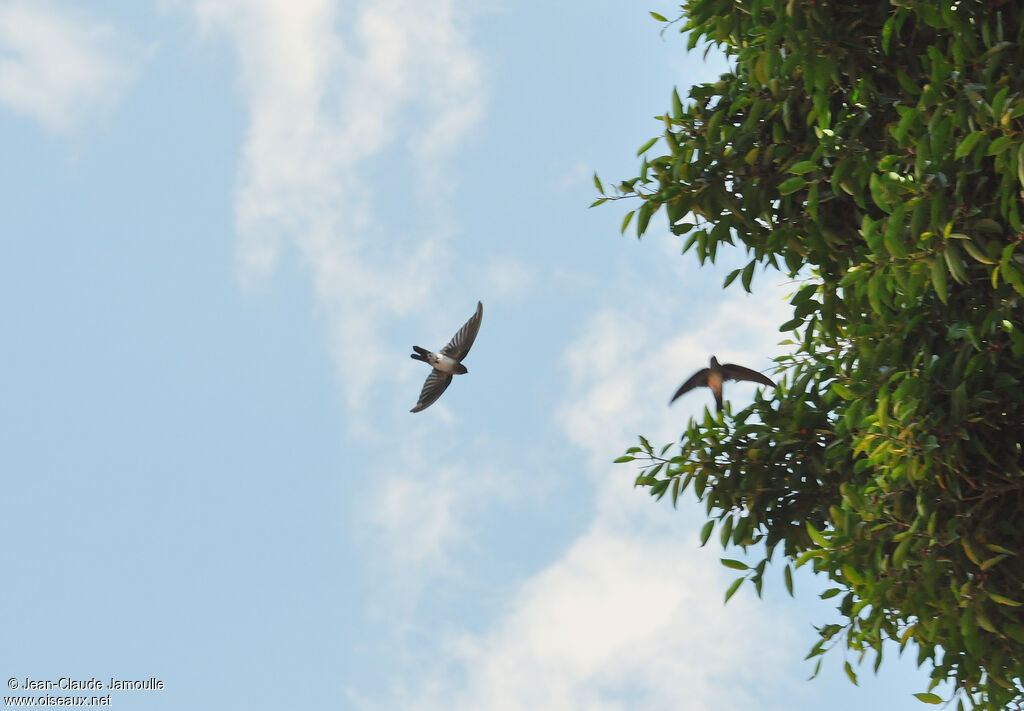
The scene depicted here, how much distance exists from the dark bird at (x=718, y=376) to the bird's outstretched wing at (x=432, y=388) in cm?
343

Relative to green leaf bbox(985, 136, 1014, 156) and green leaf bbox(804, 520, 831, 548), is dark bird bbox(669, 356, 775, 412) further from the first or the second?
green leaf bbox(985, 136, 1014, 156)

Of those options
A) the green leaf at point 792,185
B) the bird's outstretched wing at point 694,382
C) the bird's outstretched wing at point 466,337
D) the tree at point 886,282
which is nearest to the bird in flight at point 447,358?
the bird's outstretched wing at point 466,337

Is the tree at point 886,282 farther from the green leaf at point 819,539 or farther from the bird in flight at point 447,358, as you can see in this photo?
the bird in flight at point 447,358

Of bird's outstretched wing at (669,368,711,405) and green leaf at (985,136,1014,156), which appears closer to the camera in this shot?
green leaf at (985,136,1014,156)

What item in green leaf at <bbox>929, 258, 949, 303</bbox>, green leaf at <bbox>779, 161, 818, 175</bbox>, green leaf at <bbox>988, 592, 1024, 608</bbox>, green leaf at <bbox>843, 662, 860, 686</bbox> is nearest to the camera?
green leaf at <bbox>929, 258, 949, 303</bbox>

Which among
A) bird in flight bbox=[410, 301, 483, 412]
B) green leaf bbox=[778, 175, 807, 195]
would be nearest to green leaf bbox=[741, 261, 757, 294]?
green leaf bbox=[778, 175, 807, 195]

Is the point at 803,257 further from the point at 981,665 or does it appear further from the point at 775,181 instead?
the point at 981,665

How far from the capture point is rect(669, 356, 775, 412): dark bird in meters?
8.00

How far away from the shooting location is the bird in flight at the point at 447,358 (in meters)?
10.8

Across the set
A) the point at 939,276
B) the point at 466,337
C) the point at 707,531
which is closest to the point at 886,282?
the point at 939,276

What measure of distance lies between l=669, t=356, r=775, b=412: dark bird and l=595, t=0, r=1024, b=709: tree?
60.6 inches

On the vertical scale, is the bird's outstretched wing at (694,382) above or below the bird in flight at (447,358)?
below

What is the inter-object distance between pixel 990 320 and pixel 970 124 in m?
0.98

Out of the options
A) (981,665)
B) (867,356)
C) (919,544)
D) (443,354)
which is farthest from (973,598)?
(443,354)
